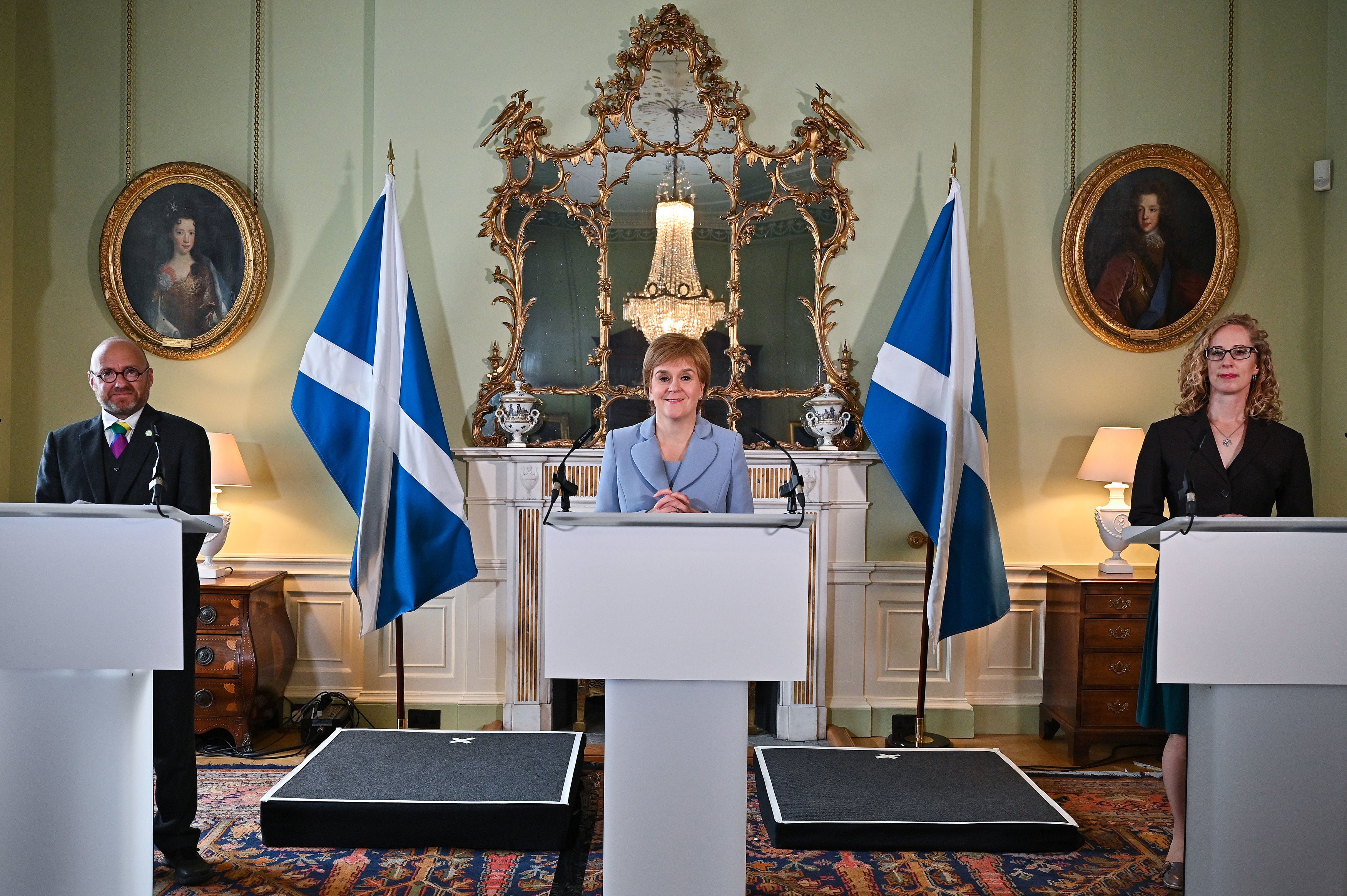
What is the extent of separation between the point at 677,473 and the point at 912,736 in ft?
7.53

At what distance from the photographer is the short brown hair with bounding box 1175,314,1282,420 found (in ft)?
8.30

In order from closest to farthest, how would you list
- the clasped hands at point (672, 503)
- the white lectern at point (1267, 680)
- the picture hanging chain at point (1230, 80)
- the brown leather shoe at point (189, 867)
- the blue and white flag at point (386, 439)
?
the white lectern at point (1267, 680) → the clasped hands at point (672, 503) → the brown leather shoe at point (189, 867) → the blue and white flag at point (386, 439) → the picture hanging chain at point (1230, 80)

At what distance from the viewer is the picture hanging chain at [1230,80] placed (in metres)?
4.36

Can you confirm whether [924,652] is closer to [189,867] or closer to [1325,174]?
[189,867]

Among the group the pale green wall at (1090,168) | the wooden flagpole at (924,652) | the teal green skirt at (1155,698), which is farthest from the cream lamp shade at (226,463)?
the teal green skirt at (1155,698)

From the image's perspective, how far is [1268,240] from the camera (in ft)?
14.3

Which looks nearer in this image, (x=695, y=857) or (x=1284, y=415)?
(x=695, y=857)

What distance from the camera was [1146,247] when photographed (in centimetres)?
435

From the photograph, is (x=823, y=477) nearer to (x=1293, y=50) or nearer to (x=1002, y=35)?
(x=1002, y=35)

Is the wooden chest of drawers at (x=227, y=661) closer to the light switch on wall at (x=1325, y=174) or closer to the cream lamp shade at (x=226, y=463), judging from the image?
the cream lamp shade at (x=226, y=463)

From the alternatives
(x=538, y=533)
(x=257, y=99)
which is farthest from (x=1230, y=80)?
(x=257, y=99)

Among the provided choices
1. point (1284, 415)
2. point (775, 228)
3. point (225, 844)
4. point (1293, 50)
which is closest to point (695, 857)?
point (225, 844)

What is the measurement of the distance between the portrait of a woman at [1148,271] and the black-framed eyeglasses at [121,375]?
407 centimetres

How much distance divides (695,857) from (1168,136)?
422 cm
